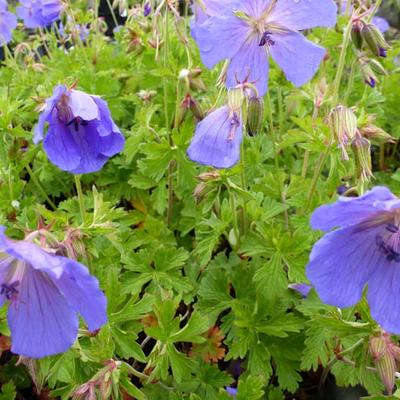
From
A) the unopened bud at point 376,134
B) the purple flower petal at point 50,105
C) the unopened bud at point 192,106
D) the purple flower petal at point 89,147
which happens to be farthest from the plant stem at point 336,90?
the purple flower petal at point 50,105

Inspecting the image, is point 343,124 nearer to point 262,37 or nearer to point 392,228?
point 262,37

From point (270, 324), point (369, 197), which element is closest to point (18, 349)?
point (369, 197)

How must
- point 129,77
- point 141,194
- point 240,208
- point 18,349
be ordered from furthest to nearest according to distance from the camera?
point 129,77 → point 141,194 → point 240,208 → point 18,349

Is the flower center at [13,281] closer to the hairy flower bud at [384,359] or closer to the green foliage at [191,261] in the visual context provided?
the green foliage at [191,261]

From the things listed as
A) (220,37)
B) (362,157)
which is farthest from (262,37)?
(362,157)

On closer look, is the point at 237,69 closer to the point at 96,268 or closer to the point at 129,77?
the point at 96,268

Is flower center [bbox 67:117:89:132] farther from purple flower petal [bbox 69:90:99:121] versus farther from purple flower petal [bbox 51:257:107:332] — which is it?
purple flower petal [bbox 51:257:107:332]
